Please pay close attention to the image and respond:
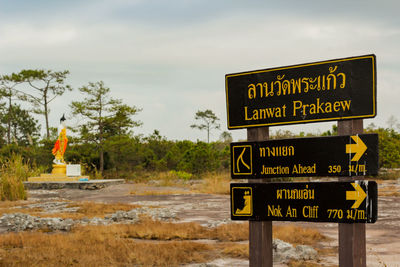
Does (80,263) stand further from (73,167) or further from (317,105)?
(73,167)

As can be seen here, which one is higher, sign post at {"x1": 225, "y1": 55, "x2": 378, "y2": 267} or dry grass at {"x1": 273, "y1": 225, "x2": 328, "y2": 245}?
sign post at {"x1": 225, "y1": 55, "x2": 378, "y2": 267}

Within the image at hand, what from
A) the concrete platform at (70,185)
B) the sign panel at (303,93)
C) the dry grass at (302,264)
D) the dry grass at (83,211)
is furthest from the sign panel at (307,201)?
the concrete platform at (70,185)

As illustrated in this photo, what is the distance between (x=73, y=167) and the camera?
93.3 ft

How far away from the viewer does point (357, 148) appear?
4668 mm

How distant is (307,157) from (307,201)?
43 cm

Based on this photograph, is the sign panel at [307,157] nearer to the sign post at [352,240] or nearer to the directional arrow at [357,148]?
the directional arrow at [357,148]

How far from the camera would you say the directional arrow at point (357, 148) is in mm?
4641

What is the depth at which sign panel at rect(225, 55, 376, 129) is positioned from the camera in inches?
184

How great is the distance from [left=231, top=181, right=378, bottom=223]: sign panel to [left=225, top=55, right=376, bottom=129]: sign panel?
65cm

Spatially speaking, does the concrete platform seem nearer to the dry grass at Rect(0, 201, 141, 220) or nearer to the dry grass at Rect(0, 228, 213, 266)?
the dry grass at Rect(0, 201, 141, 220)

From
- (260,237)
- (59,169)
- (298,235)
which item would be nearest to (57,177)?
(59,169)

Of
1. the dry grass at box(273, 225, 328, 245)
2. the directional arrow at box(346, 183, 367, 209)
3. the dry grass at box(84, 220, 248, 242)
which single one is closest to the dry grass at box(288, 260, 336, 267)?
the dry grass at box(273, 225, 328, 245)

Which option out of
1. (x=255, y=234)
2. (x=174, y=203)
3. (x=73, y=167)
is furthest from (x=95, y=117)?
(x=255, y=234)

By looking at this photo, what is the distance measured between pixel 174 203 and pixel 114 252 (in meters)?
8.85
